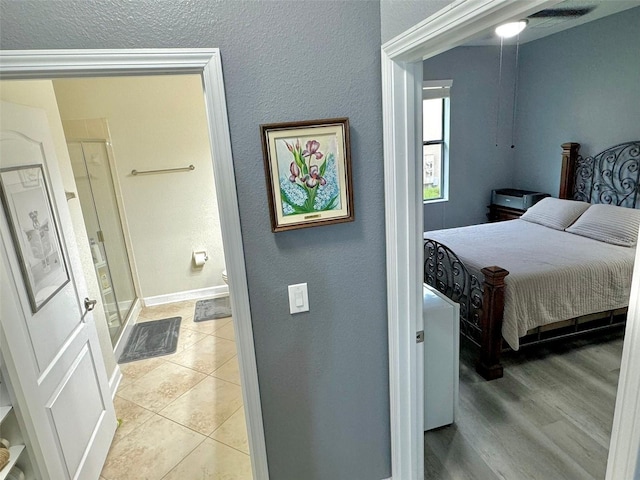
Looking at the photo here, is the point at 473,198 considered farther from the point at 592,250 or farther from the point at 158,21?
the point at 158,21

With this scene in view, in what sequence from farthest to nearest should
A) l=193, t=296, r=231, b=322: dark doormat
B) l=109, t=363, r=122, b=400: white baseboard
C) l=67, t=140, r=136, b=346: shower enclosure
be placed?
l=193, t=296, r=231, b=322: dark doormat, l=67, t=140, r=136, b=346: shower enclosure, l=109, t=363, r=122, b=400: white baseboard

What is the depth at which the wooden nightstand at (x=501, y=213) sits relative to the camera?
498cm

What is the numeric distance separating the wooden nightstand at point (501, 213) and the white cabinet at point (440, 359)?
3228 millimetres

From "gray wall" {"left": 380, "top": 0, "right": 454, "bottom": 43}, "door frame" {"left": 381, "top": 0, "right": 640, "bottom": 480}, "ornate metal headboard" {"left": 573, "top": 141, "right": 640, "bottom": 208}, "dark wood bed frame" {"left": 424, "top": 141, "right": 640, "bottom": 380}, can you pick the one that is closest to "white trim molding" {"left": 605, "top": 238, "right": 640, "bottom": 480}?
"door frame" {"left": 381, "top": 0, "right": 640, "bottom": 480}

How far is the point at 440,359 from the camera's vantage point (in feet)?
7.46

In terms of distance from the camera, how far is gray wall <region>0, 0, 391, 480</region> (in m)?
1.19

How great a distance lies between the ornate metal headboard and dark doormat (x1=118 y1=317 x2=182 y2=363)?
184 inches

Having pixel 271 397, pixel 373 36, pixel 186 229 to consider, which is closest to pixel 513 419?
pixel 271 397

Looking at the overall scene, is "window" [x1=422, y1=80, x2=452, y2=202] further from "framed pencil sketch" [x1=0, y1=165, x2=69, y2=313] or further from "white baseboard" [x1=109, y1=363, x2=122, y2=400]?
"framed pencil sketch" [x1=0, y1=165, x2=69, y2=313]

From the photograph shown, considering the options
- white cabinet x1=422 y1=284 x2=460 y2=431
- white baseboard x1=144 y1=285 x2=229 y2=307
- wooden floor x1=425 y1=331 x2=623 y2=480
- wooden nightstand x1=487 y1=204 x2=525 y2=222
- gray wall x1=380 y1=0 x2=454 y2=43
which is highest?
gray wall x1=380 y1=0 x2=454 y2=43

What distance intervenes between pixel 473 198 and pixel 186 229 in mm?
3825

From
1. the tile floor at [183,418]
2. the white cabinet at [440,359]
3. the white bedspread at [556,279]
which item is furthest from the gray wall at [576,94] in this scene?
the tile floor at [183,418]

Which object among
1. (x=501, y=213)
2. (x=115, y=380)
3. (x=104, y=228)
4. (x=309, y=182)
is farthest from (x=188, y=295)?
(x=501, y=213)

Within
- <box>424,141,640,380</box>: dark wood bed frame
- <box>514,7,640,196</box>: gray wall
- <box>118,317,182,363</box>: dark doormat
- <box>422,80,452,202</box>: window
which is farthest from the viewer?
<box>422,80,452,202</box>: window
